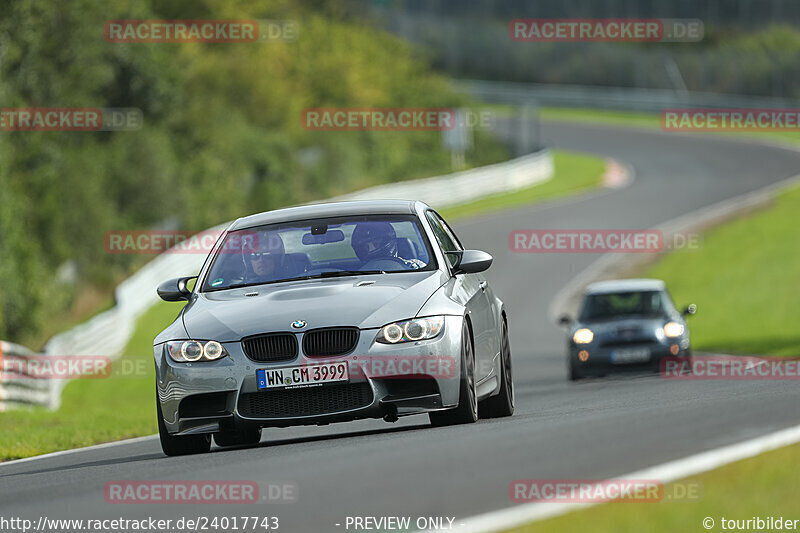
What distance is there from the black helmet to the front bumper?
3.73ft

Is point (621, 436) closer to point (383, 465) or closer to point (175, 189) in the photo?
point (383, 465)

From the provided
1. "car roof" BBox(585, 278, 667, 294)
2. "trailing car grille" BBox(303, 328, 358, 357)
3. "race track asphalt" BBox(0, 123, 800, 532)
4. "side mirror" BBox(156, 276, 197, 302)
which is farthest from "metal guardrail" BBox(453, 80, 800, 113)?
"trailing car grille" BBox(303, 328, 358, 357)

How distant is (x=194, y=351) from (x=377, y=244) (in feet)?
5.66

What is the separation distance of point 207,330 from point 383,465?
2.68 m

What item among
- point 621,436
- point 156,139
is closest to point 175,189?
point 156,139

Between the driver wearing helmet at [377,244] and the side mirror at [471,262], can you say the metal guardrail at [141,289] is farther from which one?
the side mirror at [471,262]

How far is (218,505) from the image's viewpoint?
6738 mm

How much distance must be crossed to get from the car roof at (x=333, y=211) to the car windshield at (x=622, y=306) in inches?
415

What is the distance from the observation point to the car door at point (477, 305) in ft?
33.3

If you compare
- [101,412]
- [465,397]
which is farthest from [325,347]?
[101,412]

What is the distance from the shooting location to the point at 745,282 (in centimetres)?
3516

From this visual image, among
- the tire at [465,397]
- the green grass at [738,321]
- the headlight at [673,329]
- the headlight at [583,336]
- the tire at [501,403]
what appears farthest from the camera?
the headlight at [583,336]

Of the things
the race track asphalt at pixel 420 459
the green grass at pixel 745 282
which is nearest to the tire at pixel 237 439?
the race track asphalt at pixel 420 459

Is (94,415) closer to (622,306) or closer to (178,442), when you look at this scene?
(178,442)
